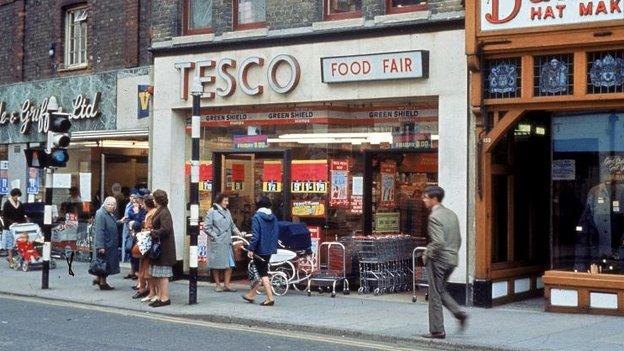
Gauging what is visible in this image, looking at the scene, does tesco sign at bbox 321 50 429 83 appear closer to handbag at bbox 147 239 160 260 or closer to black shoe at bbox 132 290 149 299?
handbag at bbox 147 239 160 260

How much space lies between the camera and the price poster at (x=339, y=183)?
Answer: 58.2ft

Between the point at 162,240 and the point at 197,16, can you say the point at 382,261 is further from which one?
the point at 197,16

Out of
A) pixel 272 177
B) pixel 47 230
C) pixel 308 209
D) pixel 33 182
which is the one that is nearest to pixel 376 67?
pixel 308 209

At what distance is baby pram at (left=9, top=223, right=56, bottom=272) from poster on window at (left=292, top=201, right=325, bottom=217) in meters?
6.53

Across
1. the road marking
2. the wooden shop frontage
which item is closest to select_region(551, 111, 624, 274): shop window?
the wooden shop frontage

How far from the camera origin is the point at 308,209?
17.9 metres

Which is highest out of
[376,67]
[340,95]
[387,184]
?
[376,67]

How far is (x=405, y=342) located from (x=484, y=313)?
275 centimetres

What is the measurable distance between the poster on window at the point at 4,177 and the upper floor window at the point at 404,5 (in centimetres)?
1300

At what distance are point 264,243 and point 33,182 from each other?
11.3m

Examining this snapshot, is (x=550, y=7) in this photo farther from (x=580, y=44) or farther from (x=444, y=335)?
(x=444, y=335)

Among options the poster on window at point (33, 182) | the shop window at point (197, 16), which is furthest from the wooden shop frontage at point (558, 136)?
the poster on window at point (33, 182)

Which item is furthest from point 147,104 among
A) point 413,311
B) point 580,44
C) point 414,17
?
point 580,44

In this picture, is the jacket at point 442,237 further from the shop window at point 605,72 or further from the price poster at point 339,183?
the price poster at point 339,183
